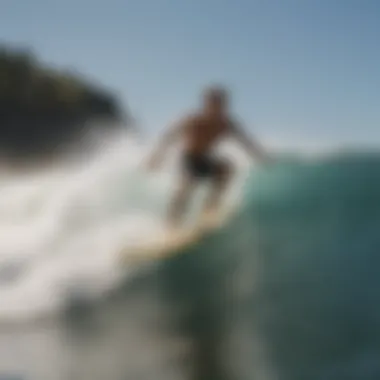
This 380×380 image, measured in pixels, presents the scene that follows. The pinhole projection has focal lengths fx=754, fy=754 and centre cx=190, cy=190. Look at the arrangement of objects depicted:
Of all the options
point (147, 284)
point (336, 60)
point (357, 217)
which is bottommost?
point (147, 284)

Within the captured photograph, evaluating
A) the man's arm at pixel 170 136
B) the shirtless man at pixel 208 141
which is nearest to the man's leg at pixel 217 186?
the shirtless man at pixel 208 141

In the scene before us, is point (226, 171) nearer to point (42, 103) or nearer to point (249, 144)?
point (249, 144)

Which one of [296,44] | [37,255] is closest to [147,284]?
[37,255]

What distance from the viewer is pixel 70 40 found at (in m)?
1.45

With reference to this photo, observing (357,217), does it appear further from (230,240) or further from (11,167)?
(11,167)

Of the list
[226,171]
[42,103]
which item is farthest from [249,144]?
[42,103]

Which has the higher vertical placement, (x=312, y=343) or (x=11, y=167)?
(x=11, y=167)

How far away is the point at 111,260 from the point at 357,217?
19.4 inches

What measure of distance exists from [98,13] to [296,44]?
1.30 feet

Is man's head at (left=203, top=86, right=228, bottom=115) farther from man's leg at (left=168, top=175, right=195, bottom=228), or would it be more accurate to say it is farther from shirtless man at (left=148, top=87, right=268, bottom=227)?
man's leg at (left=168, top=175, right=195, bottom=228)

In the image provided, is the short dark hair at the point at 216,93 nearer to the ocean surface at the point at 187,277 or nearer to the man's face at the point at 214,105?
the man's face at the point at 214,105

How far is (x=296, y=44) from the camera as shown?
151 cm

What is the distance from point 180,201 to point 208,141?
0.13 metres

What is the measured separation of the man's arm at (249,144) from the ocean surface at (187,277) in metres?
0.02
